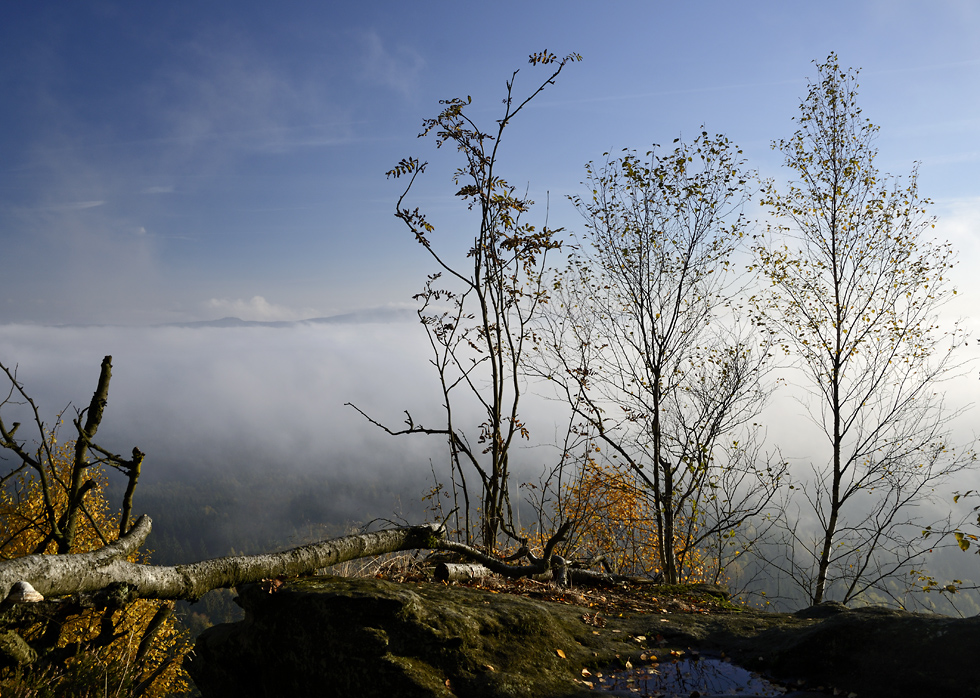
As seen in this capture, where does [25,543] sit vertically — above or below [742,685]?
below

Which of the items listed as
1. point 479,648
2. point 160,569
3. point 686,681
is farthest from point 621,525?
point 160,569

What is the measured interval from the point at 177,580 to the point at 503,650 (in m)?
2.17

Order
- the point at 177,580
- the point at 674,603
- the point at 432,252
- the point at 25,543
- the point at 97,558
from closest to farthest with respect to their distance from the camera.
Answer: the point at 97,558 < the point at 177,580 < the point at 674,603 < the point at 432,252 < the point at 25,543

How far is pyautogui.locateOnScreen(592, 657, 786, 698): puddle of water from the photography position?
3.18m

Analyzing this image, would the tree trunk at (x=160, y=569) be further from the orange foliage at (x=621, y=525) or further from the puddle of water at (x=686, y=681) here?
the orange foliage at (x=621, y=525)

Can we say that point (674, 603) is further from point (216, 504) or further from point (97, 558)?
point (216, 504)

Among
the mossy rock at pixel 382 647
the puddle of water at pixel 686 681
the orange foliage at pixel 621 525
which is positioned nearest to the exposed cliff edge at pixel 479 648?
the mossy rock at pixel 382 647

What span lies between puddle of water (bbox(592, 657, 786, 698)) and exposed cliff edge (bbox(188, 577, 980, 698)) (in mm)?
131

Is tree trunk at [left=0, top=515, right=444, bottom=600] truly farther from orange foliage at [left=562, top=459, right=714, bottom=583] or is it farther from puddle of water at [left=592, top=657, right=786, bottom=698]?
orange foliage at [left=562, top=459, right=714, bottom=583]

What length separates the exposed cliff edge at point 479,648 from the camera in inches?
119

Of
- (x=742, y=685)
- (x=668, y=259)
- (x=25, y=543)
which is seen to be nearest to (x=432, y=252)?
(x=742, y=685)

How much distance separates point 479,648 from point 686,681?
131cm

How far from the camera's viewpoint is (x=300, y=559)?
4035 millimetres

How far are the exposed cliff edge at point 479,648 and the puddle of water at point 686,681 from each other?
0.43 feet
